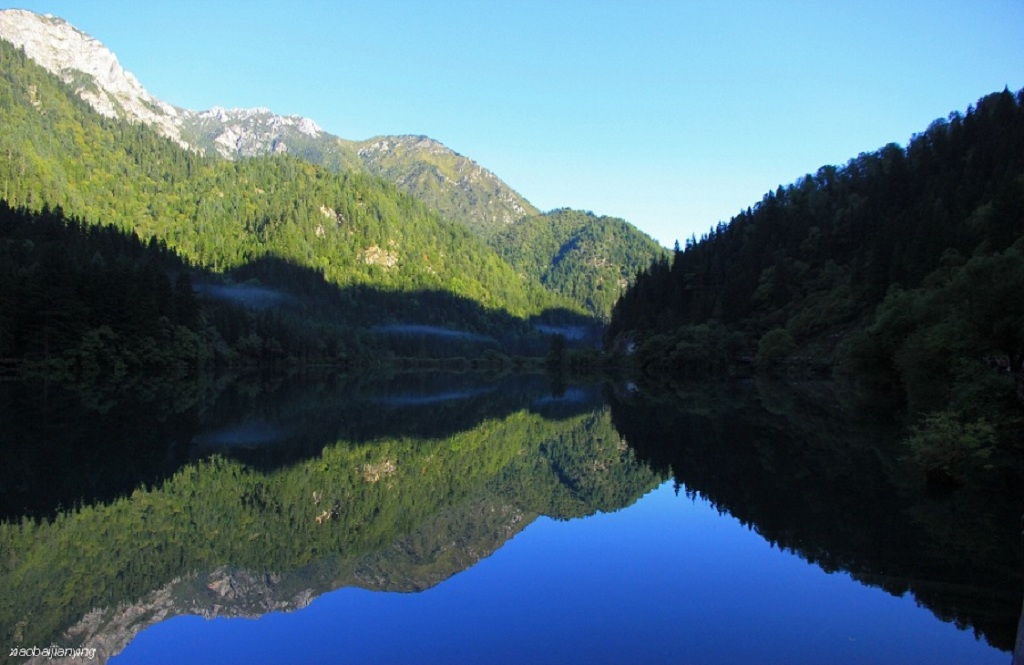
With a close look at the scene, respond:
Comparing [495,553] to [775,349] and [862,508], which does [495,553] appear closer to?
[862,508]

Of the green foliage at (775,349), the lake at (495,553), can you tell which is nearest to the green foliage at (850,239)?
the green foliage at (775,349)

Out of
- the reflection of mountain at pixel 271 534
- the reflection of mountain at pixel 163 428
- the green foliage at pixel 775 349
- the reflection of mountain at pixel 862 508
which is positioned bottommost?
the reflection of mountain at pixel 163 428

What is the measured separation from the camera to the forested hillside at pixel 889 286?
27562 mm

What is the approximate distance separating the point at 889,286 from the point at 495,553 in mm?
78890

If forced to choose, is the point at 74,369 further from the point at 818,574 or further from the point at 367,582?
the point at 818,574

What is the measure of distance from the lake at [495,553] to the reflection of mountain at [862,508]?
0.08 m

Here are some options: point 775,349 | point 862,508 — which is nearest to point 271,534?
point 862,508

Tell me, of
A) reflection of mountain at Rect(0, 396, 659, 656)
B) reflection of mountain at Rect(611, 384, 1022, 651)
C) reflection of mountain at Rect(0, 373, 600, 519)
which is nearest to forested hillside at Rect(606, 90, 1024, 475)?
reflection of mountain at Rect(611, 384, 1022, 651)

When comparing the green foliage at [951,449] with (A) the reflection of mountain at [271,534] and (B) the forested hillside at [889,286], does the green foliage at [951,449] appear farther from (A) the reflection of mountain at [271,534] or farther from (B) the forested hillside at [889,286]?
(A) the reflection of mountain at [271,534]

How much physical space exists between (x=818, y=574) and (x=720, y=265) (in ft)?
443

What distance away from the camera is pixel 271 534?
16.1 metres

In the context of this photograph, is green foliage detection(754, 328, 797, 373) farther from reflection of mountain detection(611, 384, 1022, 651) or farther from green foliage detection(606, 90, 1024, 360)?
reflection of mountain detection(611, 384, 1022, 651)

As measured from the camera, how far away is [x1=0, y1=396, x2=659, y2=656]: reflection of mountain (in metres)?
11.7

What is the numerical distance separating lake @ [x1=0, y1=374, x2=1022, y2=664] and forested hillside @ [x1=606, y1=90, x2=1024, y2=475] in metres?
4.81
